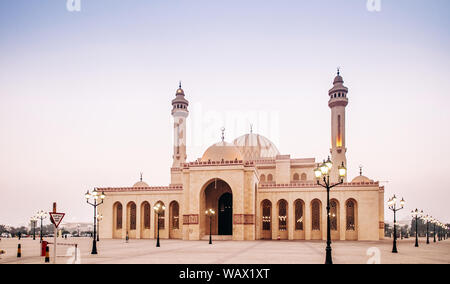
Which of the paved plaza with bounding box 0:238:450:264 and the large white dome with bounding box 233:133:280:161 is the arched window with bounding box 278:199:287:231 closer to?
the large white dome with bounding box 233:133:280:161

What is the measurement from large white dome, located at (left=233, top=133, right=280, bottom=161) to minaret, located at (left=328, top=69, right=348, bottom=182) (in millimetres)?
10092

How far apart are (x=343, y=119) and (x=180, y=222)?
24138mm

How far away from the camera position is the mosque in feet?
125

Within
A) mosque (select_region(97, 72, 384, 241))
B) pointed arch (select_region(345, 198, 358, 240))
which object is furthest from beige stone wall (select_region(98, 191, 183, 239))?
pointed arch (select_region(345, 198, 358, 240))

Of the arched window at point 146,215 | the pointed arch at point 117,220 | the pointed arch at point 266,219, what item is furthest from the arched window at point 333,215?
the pointed arch at point 117,220

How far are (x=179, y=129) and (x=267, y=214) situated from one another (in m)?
19.0

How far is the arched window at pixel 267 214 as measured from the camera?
137 ft

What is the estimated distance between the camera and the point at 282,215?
41625 mm

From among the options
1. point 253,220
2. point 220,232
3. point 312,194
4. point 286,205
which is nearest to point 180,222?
point 220,232

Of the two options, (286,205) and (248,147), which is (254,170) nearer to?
(286,205)

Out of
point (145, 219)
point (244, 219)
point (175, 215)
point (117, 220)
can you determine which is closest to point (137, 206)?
point (145, 219)

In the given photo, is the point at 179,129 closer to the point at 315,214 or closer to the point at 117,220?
the point at 117,220

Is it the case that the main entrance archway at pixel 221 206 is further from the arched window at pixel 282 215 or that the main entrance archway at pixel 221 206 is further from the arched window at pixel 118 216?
the arched window at pixel 118 216
